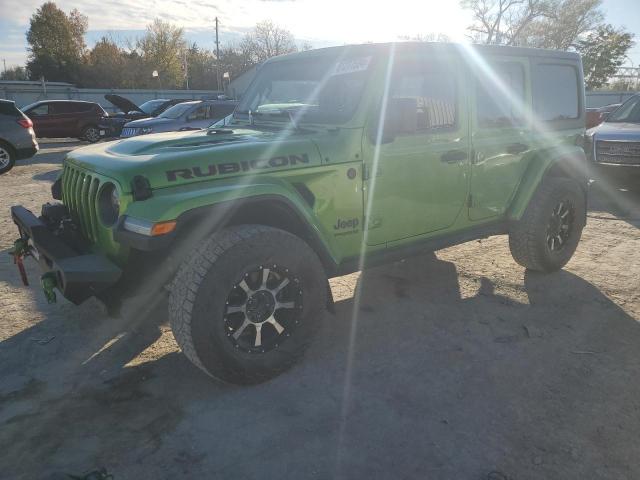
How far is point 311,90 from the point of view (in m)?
3.48

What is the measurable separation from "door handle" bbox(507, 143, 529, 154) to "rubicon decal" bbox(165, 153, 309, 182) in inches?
77.1

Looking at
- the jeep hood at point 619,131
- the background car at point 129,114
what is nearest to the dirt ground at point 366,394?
the jeep hood at point 619,131

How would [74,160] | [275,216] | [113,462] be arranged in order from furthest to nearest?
[74,160]
[275,216]
[113,462]

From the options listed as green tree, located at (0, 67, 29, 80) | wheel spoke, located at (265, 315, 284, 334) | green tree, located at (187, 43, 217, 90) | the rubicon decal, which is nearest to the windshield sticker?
the rubicon decal

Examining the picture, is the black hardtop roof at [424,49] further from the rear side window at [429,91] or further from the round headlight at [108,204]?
the round headlight at [108,204]

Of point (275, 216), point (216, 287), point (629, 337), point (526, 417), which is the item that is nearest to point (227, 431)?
point (216, 287)

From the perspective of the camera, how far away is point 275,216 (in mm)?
2939

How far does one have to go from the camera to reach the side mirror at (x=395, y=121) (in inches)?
118

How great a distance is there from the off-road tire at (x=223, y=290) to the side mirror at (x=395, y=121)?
89 centimetres

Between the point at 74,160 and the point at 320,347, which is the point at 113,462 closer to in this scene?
the point at 320,347

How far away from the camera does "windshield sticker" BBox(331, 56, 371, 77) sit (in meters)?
3.21

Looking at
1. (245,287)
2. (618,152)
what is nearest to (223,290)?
(245,287)

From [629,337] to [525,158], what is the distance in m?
1.63

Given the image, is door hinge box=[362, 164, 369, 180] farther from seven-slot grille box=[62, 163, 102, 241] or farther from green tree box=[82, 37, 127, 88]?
green tree box=[82, 37, 127, 88]
